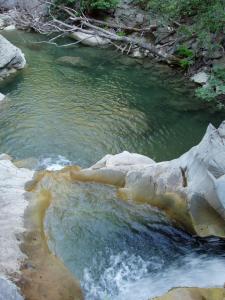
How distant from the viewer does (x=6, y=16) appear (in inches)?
1118

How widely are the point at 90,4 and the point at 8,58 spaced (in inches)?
369

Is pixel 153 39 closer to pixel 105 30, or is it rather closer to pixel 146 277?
pixel 105 30

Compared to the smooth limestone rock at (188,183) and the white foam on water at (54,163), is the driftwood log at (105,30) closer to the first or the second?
the white foam on water at (54,163)

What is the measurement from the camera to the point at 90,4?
25.0 meters

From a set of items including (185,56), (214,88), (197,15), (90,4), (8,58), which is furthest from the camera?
(90,4)

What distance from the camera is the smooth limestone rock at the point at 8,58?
17.8 meters

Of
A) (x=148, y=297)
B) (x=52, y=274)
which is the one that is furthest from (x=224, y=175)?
(x=52, y=274)

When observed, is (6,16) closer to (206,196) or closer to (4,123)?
(4,123)

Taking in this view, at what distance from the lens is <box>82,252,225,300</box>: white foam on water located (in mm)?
6523

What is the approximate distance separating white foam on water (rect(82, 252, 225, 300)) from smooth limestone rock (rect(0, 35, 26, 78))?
13.0 metres

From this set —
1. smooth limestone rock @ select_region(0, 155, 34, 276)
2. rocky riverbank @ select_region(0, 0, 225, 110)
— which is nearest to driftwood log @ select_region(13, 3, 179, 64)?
rocky riverbank @ select_region(0, 0, 225, 110)

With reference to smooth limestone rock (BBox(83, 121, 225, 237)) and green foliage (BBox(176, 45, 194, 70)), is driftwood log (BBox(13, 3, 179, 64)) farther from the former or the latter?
smooth limestone rock (BBox(83, 121, 225, 237))

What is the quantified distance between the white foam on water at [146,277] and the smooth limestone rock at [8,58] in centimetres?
1299

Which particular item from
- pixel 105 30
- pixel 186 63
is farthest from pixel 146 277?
pixel 105 30
